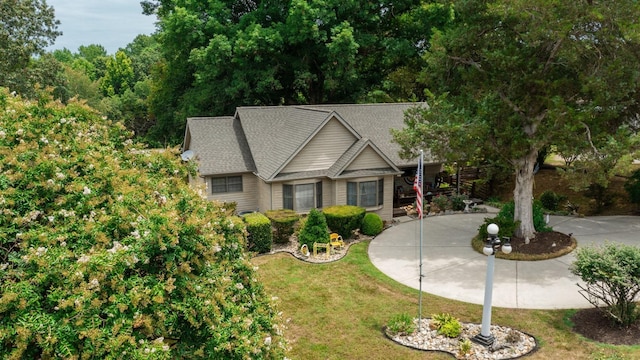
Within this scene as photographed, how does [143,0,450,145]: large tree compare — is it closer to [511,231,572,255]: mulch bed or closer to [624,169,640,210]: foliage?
[624,169,640,210]: foliage

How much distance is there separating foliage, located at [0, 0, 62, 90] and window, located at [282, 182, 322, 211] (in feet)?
71.6

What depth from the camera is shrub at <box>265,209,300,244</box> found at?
786 inches

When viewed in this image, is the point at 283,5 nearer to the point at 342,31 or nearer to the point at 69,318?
the point at 342,31

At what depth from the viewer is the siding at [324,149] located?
22.0 metres

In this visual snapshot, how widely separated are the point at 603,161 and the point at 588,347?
672cm

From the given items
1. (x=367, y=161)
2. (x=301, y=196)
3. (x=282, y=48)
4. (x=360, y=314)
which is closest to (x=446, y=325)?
(x=360, y=314)

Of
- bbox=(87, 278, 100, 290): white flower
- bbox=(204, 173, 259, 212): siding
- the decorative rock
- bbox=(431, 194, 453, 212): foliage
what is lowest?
the decorative rock

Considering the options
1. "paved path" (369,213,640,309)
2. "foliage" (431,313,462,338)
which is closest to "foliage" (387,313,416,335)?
"foliage" (431,313,462,338)

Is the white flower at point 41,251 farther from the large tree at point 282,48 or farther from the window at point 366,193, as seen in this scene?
the large tree at point 282,48

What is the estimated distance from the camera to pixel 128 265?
5.45 meters

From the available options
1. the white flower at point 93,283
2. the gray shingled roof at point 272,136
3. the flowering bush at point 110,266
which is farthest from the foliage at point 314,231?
the white flower at point 93,283

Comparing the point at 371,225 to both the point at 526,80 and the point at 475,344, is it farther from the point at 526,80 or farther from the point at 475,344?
the point at 475,344

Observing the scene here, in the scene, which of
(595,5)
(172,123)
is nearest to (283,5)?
(172,123)

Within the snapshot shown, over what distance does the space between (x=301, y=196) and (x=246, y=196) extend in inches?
129
